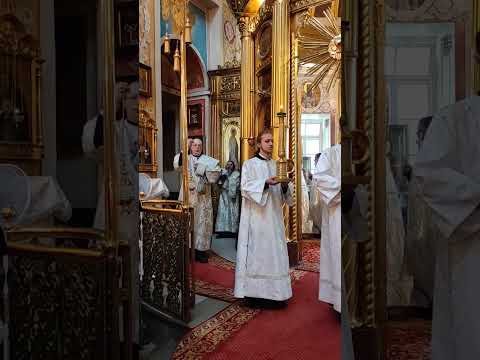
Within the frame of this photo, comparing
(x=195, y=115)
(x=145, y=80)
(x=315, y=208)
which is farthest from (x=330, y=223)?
(x=145, y=80)

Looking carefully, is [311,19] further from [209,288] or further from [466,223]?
[209,288]

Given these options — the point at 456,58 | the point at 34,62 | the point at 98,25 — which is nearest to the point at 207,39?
the point at 98,25

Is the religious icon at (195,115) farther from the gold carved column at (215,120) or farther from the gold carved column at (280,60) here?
the gold carved column at (280,60)

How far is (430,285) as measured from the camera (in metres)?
0.61

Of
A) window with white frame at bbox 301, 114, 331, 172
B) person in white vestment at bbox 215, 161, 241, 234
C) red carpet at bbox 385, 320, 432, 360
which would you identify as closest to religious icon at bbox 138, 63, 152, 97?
person in white vestment at bbox 215, 161, 241, 234

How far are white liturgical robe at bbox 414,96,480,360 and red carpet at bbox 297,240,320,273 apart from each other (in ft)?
0.77

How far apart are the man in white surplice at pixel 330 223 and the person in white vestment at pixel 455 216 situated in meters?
0.15

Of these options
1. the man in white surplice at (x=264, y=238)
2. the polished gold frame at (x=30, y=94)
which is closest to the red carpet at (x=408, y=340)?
the man in white surplice at (x=264, y=238)

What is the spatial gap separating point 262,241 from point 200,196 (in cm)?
24

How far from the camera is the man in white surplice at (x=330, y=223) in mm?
688

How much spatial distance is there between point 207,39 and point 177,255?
1.66 feet

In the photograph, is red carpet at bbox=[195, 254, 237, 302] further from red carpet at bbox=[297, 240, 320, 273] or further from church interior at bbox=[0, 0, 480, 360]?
red carpet at bbox=[297, 240, 320, 273]

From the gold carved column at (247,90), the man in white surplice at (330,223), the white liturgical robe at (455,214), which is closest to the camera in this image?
the white liturgical robe at (455,214)

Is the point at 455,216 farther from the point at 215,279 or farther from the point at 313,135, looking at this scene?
the point at 215,279
